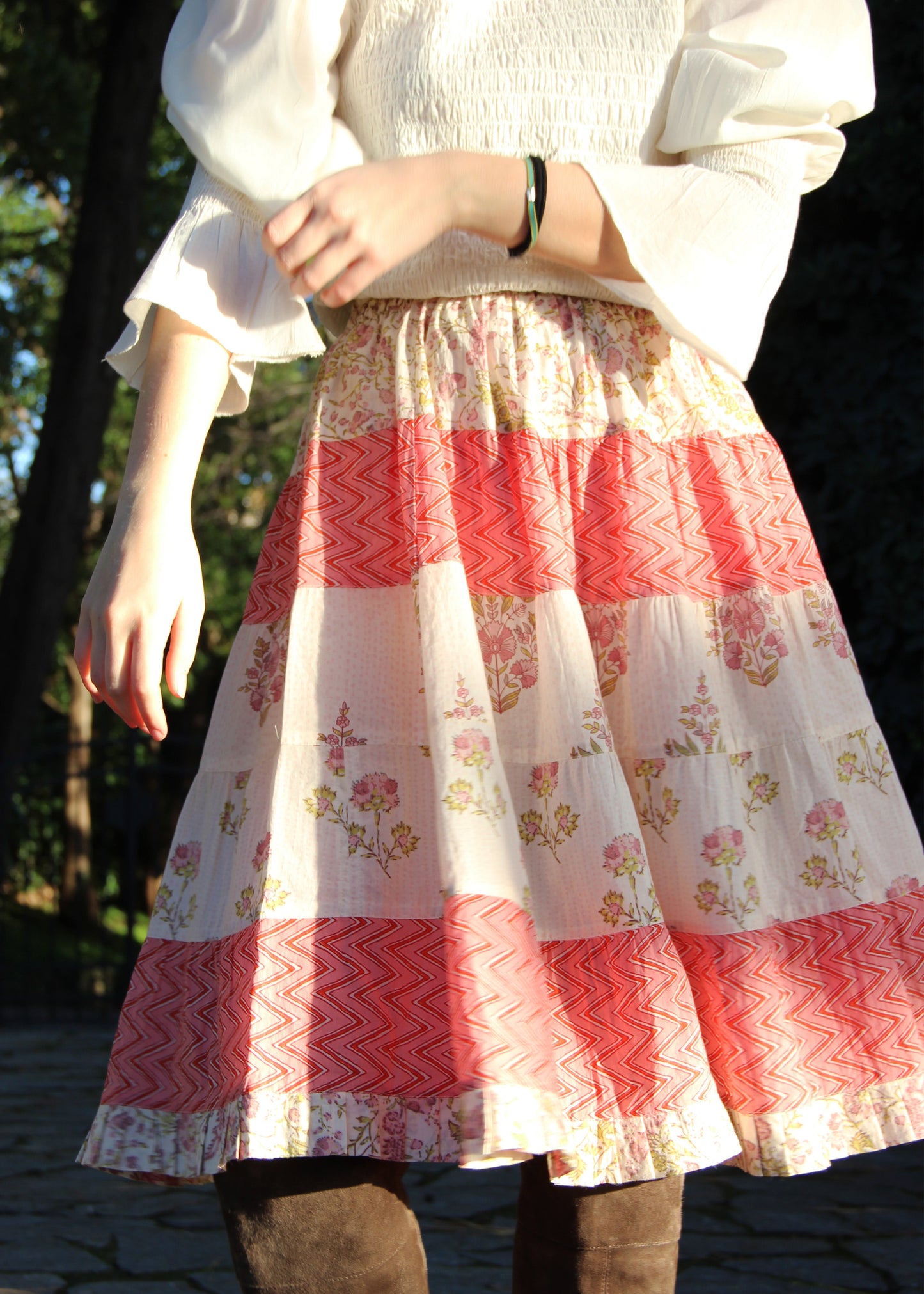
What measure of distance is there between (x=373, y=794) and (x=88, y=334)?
248 inches

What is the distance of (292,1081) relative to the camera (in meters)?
0.97

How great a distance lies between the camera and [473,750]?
1014 millimetres

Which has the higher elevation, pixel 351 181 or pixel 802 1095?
pixel 351 181

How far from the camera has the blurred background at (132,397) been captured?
4.15m

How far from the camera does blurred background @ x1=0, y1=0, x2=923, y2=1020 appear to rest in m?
4.15

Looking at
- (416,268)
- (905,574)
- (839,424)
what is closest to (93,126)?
(839,424)

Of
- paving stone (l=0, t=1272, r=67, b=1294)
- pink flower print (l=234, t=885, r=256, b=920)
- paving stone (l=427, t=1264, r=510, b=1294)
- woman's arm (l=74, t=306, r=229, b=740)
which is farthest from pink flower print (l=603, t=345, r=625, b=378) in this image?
paving stone (l=0, t=1272, r=67, b=1294)

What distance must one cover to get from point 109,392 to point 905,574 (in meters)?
4.52

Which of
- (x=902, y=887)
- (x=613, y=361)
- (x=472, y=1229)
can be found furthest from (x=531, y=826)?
(x=472, y=1229)

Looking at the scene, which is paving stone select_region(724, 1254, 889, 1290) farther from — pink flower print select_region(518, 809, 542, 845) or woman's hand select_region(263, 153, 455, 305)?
woman's hand select_region(263, 153, 455, 305)

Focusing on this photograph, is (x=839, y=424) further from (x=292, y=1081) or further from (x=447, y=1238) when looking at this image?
(x=292, y=1081)

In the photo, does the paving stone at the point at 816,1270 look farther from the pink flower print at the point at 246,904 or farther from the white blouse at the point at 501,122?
the white blouse at the point at 501,122

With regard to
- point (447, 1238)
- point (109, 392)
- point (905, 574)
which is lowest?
point (447, 1238)

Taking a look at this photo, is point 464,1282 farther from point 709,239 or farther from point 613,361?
point 709,239
